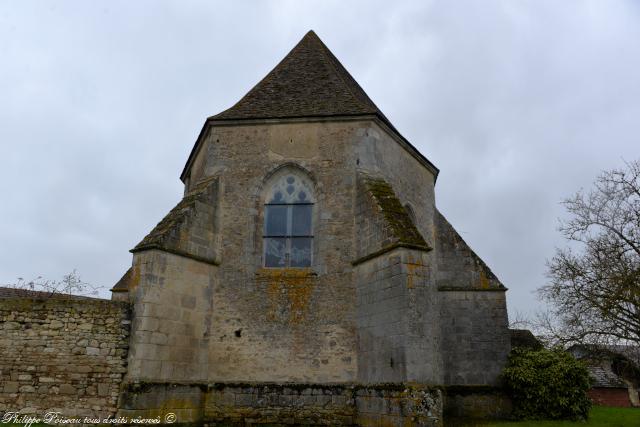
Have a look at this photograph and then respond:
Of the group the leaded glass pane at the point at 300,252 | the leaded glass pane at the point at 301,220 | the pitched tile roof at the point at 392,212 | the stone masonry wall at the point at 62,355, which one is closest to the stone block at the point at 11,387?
the stone masonry wall at the point at 62,355

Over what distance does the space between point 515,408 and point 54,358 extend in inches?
386

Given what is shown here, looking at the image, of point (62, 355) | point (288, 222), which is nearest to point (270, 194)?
point (288, 222)

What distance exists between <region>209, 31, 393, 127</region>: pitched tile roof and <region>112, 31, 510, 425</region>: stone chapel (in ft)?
0.22

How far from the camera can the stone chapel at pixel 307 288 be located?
866 centimetres

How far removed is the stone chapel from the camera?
866cm

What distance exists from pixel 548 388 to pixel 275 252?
6902 mm

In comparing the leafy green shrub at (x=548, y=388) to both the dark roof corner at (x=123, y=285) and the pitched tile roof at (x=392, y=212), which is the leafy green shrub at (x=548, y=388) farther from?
the dark roof corner at (x=123, y=285)

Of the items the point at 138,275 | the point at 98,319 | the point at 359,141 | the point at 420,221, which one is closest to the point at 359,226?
the point at 359,141

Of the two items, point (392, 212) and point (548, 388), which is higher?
point (392, 212)

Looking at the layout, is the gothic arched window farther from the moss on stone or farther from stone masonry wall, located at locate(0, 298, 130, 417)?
stone masonry wall, located at locate(0, 298, 130, 417)

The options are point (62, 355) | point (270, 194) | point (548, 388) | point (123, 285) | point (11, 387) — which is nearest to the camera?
point (11, 387)

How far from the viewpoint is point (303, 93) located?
12.5 metres

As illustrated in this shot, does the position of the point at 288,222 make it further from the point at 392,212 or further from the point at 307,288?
the point at 392,212

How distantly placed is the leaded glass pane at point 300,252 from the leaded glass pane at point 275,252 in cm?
18
